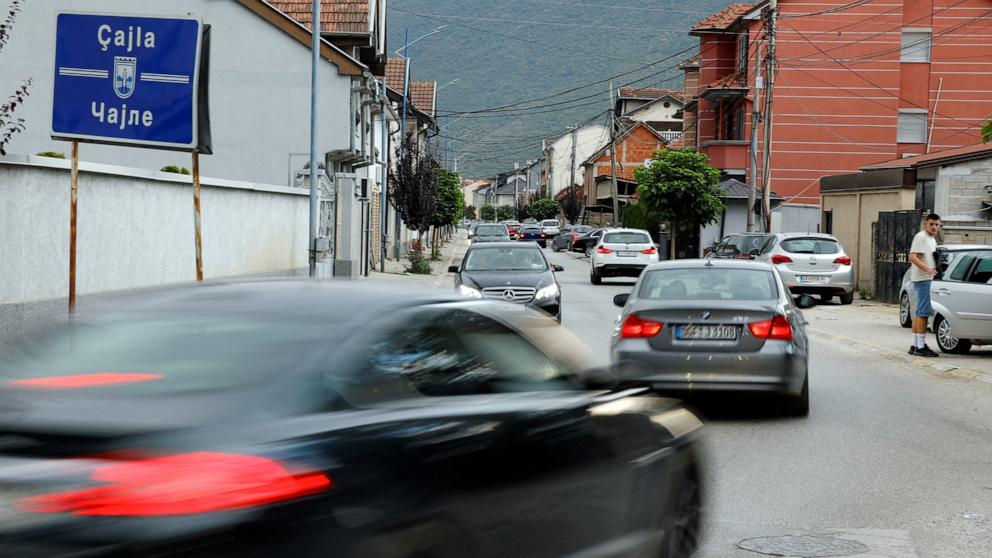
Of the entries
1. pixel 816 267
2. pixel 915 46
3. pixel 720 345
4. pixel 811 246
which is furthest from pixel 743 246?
pixel 915 46

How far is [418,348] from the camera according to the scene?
179 inches

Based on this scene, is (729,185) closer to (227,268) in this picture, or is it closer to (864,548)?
(227,268)

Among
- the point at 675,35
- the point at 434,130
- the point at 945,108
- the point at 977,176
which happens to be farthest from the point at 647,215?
the point at 675,35

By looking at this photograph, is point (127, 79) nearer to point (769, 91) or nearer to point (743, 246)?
point (743, 246)

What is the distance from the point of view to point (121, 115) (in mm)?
9859

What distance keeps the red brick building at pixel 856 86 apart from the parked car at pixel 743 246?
69.1ft

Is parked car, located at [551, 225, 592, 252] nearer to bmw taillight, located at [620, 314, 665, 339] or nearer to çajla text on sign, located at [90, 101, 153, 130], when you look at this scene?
bmw taillight, located at [620, 314, 665, 339]

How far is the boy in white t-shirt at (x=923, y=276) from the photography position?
16.1 metres

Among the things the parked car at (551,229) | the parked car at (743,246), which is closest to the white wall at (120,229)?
the parked car at (743,246)

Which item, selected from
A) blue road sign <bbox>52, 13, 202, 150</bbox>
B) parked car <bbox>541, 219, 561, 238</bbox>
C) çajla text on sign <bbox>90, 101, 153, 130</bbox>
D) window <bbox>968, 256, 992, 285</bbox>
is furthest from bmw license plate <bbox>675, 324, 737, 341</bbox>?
parked car <bbox>541, 219, 561, 238</bbox>

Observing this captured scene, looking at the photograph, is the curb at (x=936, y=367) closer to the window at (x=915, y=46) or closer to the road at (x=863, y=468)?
the road at (x=863, y=468)

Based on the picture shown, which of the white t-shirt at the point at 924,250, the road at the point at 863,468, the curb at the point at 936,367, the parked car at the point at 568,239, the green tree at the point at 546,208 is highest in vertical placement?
the green tree at the point at 546,208

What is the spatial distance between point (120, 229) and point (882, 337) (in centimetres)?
1274

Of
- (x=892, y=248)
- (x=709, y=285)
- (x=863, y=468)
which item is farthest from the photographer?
(x=892, y=248)
